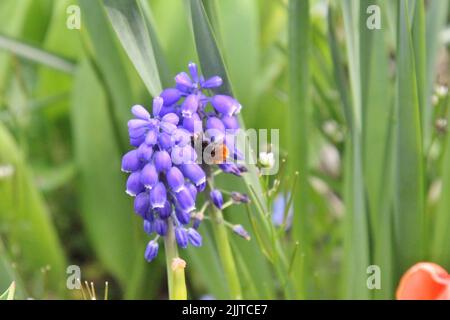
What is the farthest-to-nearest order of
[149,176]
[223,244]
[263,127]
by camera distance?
[263,127], [223,244], [149,176]

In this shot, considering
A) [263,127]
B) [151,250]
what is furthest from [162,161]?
[263,127]

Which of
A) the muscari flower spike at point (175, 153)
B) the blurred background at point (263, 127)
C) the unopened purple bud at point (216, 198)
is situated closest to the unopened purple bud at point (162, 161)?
the muscari flower spike at point (175, 153)

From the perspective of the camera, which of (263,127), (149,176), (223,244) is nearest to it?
(149,176)

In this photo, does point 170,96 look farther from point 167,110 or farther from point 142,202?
point 142,202

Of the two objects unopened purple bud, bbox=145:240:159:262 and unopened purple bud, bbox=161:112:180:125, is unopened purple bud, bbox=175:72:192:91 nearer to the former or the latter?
unopened purple bud, bbox=161:112:180:125

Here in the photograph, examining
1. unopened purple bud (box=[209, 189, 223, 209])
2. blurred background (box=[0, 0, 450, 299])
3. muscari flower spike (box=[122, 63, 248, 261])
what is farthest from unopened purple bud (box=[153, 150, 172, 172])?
blurred background (box=[0, 0, 450, 299])

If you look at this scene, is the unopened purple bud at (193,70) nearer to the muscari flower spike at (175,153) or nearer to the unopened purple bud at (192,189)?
the muscari flower spike at (175,153)

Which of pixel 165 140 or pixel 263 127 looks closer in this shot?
pixel 165 140

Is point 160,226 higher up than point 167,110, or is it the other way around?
point 167,110
